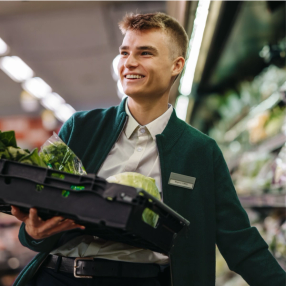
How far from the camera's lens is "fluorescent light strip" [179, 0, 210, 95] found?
2496mm

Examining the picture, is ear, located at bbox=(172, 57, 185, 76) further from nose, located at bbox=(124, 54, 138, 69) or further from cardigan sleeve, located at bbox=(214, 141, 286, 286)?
cardigan sleeve, located at bbox=(214, 141, 286, 286)

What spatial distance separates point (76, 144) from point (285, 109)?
7.27 feet

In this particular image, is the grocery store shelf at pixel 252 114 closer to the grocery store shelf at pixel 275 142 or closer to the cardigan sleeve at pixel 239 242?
the grocery store shelf at pixel 275 142

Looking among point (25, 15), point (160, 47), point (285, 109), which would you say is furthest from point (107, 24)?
point (160, 47)

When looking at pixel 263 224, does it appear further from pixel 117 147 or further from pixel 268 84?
pixel 117 147

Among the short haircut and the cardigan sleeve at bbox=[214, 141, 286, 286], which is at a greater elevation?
the short haircut

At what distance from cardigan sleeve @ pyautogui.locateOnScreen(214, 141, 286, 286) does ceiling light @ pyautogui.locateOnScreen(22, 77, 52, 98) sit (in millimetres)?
6004

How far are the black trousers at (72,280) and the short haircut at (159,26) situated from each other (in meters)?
0.98

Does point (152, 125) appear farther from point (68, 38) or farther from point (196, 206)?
point (68, 38)

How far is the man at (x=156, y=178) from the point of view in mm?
1416

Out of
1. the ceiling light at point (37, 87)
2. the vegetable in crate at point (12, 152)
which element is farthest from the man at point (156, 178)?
the ceiling light at point (37, 87)

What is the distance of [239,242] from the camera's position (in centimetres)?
156

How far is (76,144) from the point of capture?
166cm

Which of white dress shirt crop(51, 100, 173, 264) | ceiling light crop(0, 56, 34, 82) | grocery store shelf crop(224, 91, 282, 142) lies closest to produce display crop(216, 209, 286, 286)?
grocery store shelf crop(224, 91, 282, 142)
